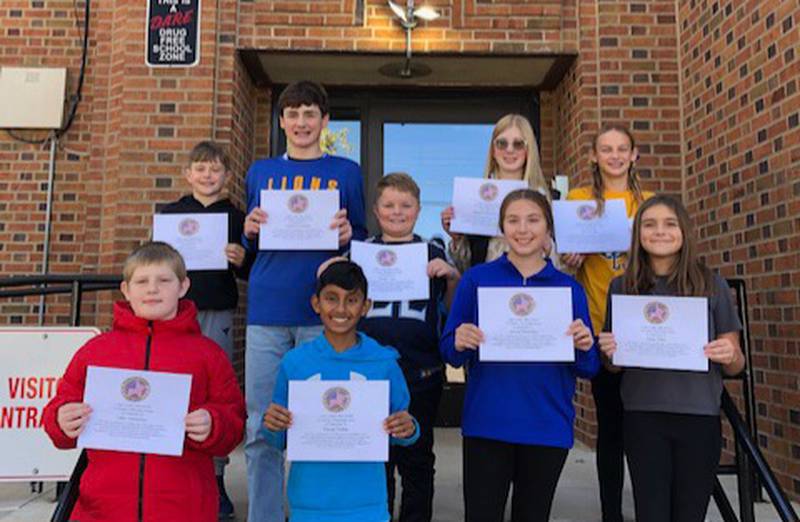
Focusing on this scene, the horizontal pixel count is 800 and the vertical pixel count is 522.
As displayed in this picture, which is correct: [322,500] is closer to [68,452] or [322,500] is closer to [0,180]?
[68,452]

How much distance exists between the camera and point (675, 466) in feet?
7.60

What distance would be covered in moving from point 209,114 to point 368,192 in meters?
1.51

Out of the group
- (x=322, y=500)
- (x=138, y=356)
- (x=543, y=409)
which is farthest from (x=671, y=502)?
(x=138, y=356)

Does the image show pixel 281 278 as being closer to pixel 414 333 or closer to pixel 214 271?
pixel 214 271

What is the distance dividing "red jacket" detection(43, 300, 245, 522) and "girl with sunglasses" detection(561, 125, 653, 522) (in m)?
1.56

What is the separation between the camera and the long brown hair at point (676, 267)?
7.87ft

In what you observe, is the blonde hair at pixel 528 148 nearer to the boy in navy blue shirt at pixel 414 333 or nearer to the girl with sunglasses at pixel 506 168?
the girl with sunglasses at pixel 506 168

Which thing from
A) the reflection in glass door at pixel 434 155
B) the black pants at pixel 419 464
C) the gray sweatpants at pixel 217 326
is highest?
the reflection in glass door at pixel 434 155

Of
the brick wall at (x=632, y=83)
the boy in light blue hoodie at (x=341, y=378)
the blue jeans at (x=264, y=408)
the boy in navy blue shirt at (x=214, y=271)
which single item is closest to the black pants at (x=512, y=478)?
the boy in light blue hoodie at (x=341, y=378)

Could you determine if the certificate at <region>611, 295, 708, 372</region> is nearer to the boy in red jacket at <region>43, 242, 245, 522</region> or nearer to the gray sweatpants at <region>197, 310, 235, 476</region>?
the boy in red jacket at <region>43, 242, 245, 522</region>

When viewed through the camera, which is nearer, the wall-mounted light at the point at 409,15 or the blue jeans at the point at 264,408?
the blue jeans at the point at 264,408

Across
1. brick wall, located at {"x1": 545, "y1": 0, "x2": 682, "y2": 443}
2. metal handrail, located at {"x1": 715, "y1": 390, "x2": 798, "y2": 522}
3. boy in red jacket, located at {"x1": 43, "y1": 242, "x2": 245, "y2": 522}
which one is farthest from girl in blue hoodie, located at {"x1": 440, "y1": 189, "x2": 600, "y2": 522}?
brick wall, located at {"x1": 545, "y1": 0, "x2": 682, "y2": 443}

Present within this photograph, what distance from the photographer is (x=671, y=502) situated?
2.30 metres

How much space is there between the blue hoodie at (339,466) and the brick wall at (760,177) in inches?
92.7
